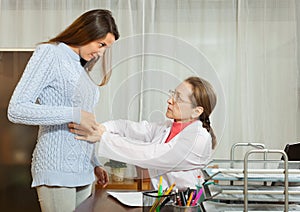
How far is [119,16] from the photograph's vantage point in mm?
2889

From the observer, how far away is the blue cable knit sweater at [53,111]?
1.39 m

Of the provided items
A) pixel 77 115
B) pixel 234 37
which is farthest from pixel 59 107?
pixel 234 37

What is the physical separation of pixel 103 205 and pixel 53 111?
330mm

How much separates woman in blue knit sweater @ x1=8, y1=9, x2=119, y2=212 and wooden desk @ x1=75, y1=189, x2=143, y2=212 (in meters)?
0.09

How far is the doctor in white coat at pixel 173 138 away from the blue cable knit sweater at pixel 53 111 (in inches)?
11.7

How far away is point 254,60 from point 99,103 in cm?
192

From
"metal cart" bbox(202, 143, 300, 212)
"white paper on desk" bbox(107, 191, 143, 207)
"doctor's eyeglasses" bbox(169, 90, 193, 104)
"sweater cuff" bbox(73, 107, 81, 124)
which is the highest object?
"doctor's eyeglasses" bbox(169, 90, 193, 104)

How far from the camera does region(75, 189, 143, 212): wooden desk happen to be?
1.20 meters

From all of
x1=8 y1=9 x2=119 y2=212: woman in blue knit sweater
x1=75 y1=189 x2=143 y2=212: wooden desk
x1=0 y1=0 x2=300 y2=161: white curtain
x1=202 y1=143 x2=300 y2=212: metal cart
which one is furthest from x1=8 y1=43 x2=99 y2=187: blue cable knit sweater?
x1=0 y1=0 x2=300 y2=161: white curtain

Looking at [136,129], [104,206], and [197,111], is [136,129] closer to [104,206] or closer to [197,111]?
[197,111]

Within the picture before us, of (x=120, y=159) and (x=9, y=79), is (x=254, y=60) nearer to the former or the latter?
(x=9, y=79)

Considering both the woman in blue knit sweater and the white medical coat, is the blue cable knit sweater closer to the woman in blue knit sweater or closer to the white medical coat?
the woman in blue knit sweater

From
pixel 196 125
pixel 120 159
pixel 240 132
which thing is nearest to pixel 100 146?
pixel 120 159

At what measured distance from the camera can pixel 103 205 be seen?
4.10 ft
